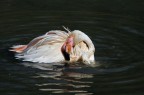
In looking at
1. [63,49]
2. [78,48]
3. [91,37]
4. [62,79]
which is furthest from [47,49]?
[91,37]

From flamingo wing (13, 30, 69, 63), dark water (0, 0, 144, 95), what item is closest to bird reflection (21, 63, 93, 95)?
dark water (0, 0, 144, 95)

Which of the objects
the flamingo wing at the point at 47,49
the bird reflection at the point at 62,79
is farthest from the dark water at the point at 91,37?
the flamingo wing at the point at 47,49

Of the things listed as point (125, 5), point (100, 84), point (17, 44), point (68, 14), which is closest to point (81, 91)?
point (100, 84)

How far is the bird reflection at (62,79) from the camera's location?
8.31 m

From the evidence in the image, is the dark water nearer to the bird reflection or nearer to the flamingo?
the bird reflection

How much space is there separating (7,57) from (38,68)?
920 millimetres

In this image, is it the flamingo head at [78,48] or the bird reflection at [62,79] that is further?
the flamingo head at [78,48]

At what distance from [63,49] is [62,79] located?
689 millimetres

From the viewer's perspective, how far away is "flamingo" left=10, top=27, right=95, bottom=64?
9195 millimetres

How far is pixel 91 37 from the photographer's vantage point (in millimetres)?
11031

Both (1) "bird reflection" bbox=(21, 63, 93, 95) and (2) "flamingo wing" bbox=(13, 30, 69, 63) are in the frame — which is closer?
(1) "bird reflection" bbox=(21, 63, 93, 95)

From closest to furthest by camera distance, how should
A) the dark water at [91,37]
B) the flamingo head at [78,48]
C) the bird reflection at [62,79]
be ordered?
the bird reflection at [62,79] → the dark water at [91,37] → the flamingo head at [78,48]

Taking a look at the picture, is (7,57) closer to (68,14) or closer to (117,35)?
(117,35)

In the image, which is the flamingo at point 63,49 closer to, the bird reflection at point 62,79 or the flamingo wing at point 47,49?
the flamingo wing at point 47,49
